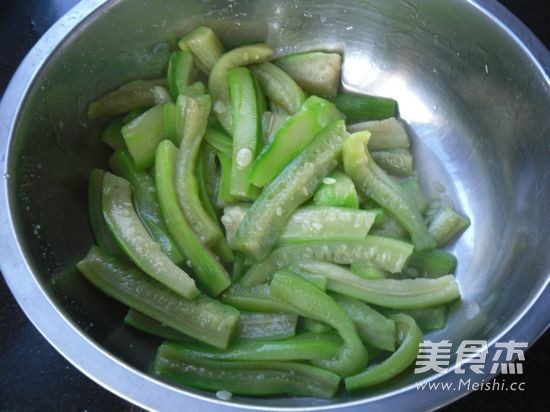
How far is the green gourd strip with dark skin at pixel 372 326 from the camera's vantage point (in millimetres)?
1304

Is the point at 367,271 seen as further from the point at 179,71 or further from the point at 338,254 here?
the point at 179,71

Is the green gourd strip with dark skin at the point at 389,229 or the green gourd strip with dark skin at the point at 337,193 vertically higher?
the green gourd strip with dark skin at the point at 337,193

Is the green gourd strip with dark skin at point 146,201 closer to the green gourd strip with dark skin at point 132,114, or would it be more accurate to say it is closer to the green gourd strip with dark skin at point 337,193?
the green gourd strip with dark skin at point 132,114

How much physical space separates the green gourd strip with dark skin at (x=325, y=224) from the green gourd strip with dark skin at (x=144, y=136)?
28 cm

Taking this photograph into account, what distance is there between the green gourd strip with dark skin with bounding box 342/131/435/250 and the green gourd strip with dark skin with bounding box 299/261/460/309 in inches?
4.4

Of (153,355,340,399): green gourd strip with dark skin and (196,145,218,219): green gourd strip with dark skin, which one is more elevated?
(196,145,218,219): green gourd strip with dark skin

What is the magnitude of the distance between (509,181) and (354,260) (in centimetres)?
49

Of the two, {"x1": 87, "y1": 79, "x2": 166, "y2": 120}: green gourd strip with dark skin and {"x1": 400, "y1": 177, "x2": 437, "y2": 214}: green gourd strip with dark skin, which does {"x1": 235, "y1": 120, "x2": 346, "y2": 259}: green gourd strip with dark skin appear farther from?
{"x1": 87, "y1": 79, "x2": 166, "y2": 120}: green gourd strip with dark skin

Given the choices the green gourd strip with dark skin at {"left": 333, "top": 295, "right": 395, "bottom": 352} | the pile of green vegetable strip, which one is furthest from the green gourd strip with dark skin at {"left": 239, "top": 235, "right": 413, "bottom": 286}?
the green gourd strip with dark skin at {"left": 333, "top": 295, "right": 395, "bottom": 352}

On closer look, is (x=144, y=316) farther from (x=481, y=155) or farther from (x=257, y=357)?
(x=481, y=155)

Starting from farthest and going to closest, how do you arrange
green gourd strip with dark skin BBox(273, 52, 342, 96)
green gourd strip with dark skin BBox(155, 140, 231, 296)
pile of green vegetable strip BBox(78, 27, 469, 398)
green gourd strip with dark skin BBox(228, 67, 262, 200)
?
green gourd strip with dark skin BBox(273, 52, 342, 96)
green gourd strip with dark skin BBox(228, 67, 262, 200)
green gourd strip with dark skin BBox(155, 140, 231, 296)
pile of green vegetable strip BBox(78, 27, 469, 398)

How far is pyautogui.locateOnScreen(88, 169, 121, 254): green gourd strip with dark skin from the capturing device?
146 centimetres

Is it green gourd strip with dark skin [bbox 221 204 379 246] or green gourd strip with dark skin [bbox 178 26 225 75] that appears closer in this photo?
green gourd strip with dark skin [bbox 221 204 379 246]

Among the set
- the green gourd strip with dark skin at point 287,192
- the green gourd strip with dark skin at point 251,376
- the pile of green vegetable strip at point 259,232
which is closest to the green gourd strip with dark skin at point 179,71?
the pile of green vegetable strip at point 259,232
